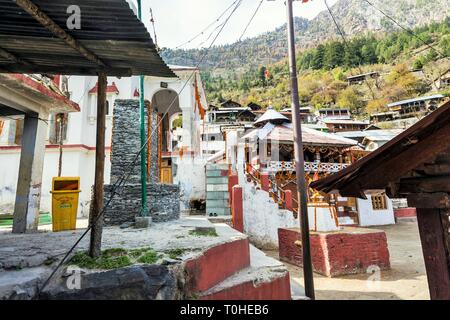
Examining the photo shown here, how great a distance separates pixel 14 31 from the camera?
9.53ft

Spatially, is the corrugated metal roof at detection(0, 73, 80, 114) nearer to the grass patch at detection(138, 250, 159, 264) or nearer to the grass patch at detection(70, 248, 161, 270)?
the grass patch at detection(70, 248, 161, 270)

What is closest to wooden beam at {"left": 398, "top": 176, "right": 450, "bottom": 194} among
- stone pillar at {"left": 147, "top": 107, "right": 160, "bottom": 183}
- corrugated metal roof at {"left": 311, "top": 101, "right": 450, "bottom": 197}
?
corrugated metal roof at {"left": 311, "top": 101, "right": 450, "bottom": 197}

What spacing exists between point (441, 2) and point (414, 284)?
175 meters

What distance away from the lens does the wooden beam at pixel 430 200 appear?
8.66 feet

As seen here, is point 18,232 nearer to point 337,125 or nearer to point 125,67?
point 125,67

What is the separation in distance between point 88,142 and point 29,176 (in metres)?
11.0

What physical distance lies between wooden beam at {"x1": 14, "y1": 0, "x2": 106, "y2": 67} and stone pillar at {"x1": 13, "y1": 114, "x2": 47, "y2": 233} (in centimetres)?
422

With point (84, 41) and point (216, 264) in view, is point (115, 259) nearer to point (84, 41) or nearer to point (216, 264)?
point (216, 264)

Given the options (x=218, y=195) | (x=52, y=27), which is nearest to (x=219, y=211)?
(x=218, y=195)

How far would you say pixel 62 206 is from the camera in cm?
620

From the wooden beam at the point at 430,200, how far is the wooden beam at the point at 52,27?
4.13 metres

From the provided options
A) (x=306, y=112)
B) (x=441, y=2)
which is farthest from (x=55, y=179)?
(x=441, y=2)

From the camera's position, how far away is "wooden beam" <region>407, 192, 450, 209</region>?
104 inches

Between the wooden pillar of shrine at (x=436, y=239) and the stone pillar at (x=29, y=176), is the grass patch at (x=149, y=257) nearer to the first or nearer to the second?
the wooden pillar of shrine at (x=436, y=239)
